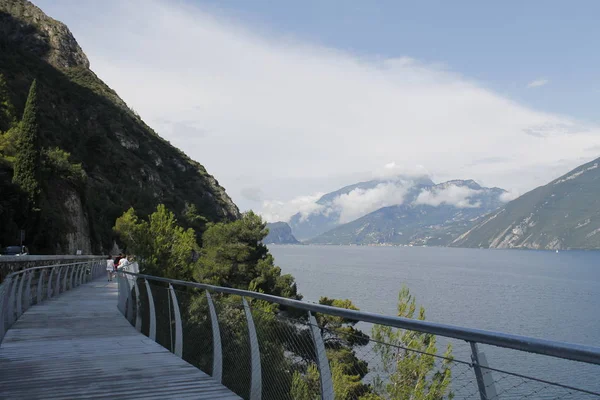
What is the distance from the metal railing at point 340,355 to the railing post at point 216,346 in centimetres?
1

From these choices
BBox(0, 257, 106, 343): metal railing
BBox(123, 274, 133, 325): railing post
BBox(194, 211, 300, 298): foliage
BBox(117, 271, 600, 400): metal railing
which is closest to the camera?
BBox(117, 271, 600, 400): metal railing

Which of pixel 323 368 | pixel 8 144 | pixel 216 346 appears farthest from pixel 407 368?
pixel 8 144

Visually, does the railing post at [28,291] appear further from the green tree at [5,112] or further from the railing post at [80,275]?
the green tree at [5,112]

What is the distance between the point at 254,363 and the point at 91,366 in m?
3.01

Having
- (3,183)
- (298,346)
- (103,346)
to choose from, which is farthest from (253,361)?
(3,183)

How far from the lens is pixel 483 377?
2652 mm

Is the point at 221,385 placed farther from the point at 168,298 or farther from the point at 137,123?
the point at 137,123

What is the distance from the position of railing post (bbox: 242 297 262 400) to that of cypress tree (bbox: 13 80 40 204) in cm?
3519

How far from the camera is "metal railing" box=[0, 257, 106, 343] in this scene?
1016 cm

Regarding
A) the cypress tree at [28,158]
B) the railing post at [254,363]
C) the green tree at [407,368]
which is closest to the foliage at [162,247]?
the cypress tree at [28,158]

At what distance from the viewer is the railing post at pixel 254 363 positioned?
17.2 feet

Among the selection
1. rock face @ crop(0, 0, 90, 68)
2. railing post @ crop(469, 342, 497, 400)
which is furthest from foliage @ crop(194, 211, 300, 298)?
rock face @ crop(0, 0, 90, 68)

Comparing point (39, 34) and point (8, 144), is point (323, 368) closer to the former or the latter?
point (8, 144)

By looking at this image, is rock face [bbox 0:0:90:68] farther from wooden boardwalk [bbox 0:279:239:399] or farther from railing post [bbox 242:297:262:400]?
railing post [bbox 242:297:262:400]
